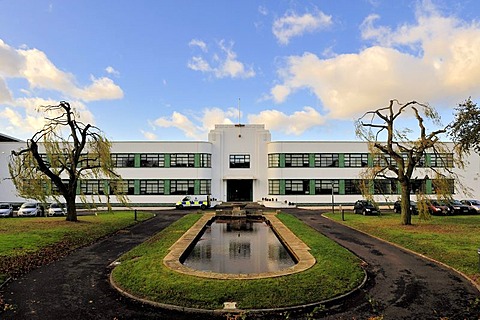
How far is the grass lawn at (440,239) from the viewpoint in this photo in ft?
47.3

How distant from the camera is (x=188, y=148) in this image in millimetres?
48031

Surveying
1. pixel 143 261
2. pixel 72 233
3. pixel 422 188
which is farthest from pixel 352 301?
pixel 422 188

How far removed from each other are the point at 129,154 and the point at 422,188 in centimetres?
3366

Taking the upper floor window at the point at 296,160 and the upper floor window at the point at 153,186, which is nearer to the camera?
the upper floor window at the point at 153,186

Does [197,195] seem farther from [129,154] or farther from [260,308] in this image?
[260,308]

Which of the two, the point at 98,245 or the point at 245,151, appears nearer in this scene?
the point at 98,245

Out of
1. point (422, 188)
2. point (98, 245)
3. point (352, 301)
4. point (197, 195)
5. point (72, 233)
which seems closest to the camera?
point (352, 301)

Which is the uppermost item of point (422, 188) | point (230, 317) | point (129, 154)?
point (129, 154)

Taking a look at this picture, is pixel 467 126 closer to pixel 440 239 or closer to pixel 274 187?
pixel 440 239

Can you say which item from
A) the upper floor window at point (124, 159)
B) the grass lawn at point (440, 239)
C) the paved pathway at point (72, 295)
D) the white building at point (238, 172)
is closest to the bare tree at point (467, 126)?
the grass lawn at point (440, 239)

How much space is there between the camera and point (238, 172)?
49.1 m

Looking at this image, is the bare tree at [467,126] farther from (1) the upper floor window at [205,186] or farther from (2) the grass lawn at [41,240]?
(1) the upper floor window at [205,186]

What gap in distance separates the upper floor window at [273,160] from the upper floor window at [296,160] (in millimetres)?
1088

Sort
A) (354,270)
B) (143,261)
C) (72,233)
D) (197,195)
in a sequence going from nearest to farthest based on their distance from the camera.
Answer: (354,270)
(143,261)
(72,233)
(197,195)
